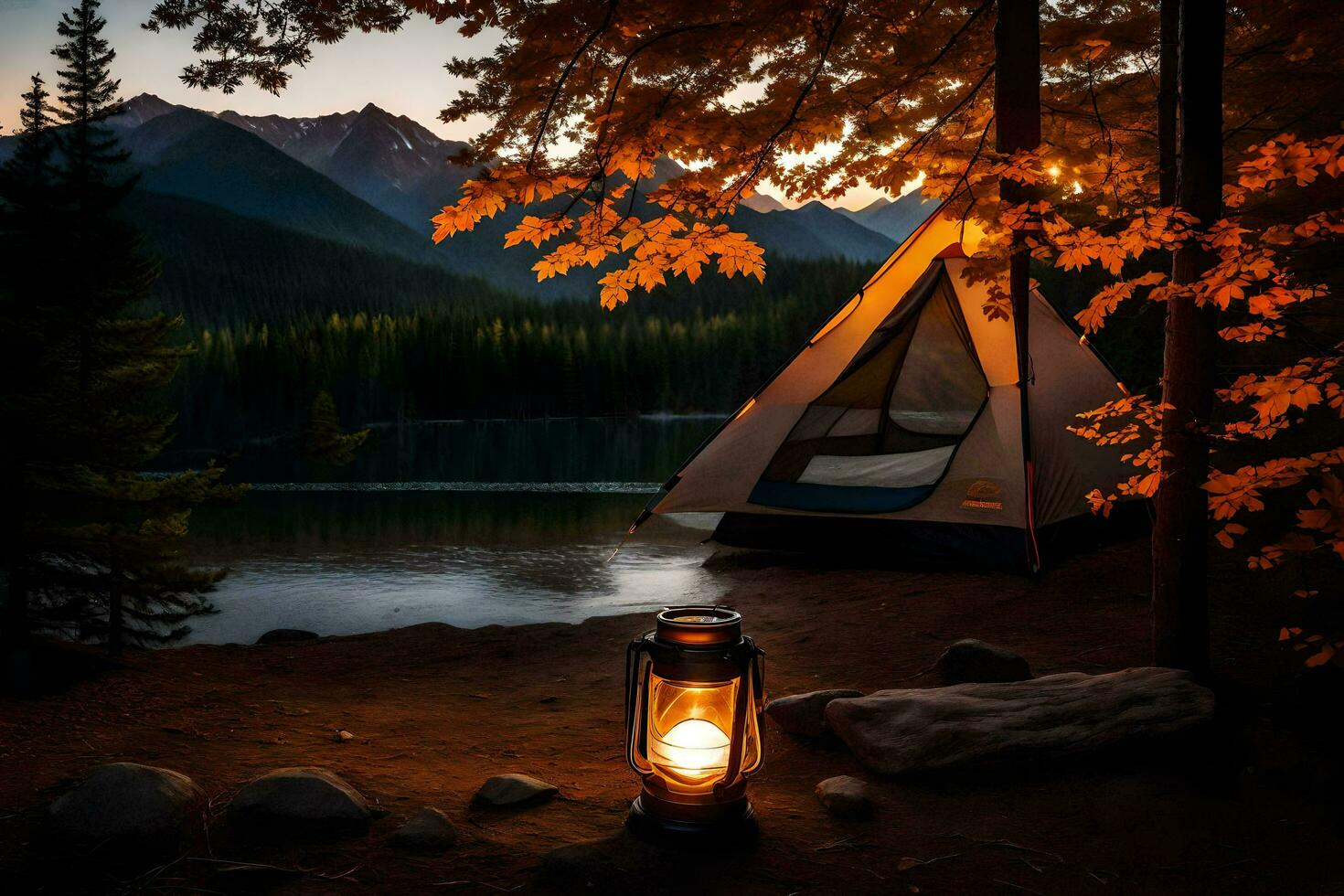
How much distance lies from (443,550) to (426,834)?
35.3 ft

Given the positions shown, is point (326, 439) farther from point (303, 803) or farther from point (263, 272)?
point (263, 272)

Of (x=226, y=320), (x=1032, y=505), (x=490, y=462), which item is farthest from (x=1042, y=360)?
(x=226, y=320)

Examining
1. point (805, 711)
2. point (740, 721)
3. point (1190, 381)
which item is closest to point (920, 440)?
point (1190, 381)

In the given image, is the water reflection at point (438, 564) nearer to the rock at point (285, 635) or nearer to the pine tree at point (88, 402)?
the rock at point (285, 635)

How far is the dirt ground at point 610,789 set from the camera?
2.61 metres

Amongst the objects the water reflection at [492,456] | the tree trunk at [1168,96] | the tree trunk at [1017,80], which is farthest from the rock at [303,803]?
the water reflection at [492,456]

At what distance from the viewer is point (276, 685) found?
517cm

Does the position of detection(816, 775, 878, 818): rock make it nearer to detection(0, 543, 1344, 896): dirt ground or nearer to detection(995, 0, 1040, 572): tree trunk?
detection(0, 543, 1344, 896): dirt ground

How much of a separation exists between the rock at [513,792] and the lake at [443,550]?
4.70 metres

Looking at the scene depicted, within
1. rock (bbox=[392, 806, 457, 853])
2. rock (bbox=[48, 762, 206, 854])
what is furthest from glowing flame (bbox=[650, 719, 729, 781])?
rock (bbox=[48, 762, 206, 854])

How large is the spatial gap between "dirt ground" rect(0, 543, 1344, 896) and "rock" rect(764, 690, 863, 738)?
0.07m

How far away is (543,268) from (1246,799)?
3.91 meters

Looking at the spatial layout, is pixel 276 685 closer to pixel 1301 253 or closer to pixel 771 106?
pixel 771 106

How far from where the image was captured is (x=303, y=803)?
9.20 ft
